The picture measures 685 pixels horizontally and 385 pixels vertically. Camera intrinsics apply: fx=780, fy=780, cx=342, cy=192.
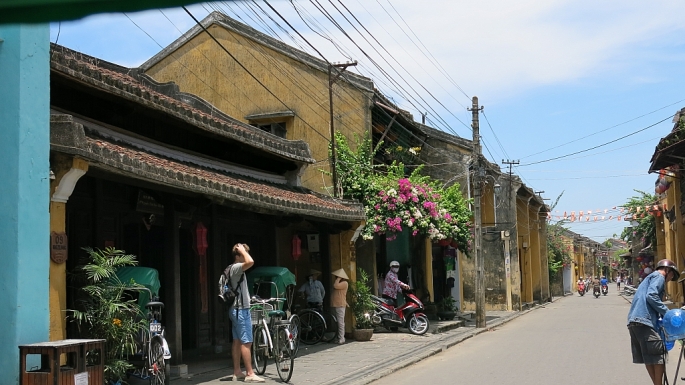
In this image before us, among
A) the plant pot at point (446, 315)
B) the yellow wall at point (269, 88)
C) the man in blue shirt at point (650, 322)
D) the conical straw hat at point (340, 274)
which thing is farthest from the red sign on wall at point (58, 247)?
the plant pot at point (446, 315)

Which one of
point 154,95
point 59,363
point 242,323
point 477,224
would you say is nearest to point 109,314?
point 59,363

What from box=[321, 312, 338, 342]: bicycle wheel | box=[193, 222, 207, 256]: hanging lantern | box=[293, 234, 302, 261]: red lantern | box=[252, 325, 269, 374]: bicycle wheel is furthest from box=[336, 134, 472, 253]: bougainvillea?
box=[252, 325, 269, 374]: bicycle wheel

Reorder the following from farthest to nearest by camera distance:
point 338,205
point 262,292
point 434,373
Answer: point 338,205
point 262,292
point 434,373

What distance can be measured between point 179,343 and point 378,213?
30.5 ft

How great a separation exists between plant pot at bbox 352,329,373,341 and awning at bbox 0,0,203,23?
16921mm

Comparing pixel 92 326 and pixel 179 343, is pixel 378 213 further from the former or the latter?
pixel 92 326

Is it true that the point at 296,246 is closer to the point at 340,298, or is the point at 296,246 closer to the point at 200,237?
the point at 340,298

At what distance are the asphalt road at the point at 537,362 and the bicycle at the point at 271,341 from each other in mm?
1490

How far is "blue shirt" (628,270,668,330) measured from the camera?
29.4 feet

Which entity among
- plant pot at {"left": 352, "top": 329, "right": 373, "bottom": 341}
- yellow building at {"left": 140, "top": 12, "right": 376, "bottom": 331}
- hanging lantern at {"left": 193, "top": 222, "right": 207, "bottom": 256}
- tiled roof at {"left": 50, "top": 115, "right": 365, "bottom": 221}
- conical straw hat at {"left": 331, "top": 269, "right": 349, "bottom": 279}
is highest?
yellow building at {"left": 140, "top": 12, "right": 376, "bottom": 331}

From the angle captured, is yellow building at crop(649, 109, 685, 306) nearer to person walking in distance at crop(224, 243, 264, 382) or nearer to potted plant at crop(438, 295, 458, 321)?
potted plant at crop(438, 295, 458, 321)

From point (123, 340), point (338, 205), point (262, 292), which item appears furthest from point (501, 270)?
point (123, 340)

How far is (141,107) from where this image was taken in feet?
37.8

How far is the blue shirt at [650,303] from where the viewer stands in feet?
29.4
